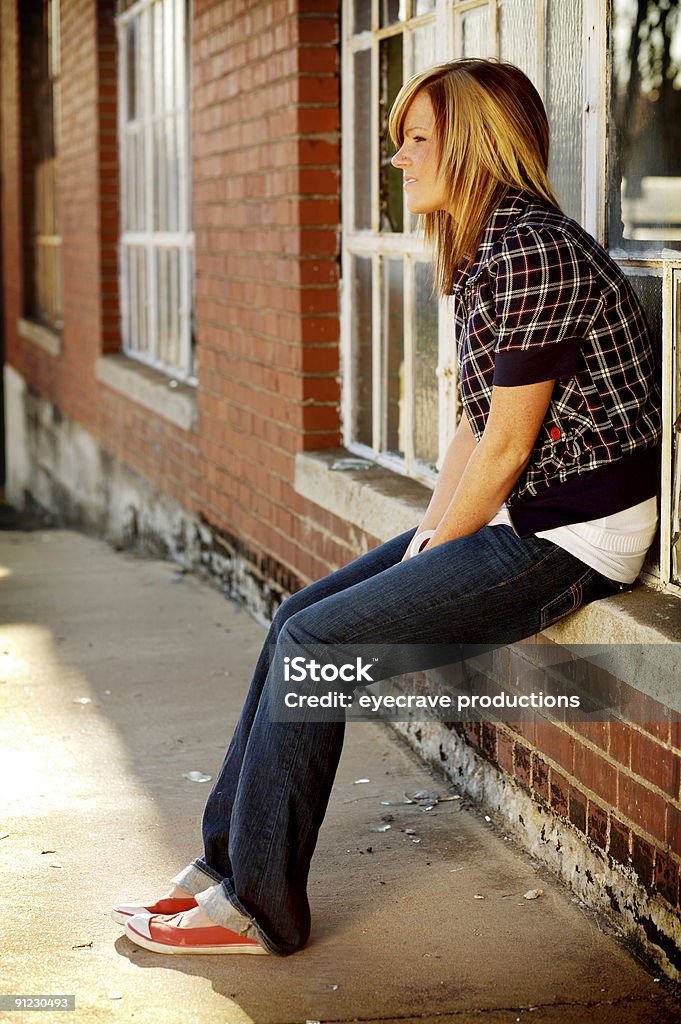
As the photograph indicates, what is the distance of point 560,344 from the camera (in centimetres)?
278

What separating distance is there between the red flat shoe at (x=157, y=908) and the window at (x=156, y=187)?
469 cm

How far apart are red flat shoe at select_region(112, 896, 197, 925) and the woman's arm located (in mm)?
940

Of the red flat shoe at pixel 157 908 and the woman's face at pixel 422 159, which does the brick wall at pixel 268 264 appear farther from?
the woman's face at pixel 422 159

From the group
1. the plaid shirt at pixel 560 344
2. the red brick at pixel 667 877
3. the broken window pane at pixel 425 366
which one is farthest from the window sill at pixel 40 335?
the red brick at pixel 667 877

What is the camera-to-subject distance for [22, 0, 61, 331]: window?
12.2 meters

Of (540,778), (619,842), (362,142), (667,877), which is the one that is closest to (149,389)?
(362,142)

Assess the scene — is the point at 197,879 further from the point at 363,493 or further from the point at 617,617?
the point at 363,493

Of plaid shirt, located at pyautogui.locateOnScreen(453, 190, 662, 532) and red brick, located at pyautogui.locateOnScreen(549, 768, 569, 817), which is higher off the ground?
plaid shirt, located at pyautogui.locateOnScreen(453, 190, 662, 532)

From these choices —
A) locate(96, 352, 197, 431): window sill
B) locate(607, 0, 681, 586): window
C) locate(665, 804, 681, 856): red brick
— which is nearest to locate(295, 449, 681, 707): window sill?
locate(607, 0, 681, 586): window

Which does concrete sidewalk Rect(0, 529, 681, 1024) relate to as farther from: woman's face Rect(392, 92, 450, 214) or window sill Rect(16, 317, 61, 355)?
window sill Rect(16, 317, 61, 355)

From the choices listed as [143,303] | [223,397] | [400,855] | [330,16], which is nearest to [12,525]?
[143,303]

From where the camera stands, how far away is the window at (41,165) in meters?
12.2

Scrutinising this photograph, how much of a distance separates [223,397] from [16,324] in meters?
8.36

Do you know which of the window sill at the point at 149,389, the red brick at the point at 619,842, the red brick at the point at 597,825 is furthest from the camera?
the window sill at the point at 149,389
